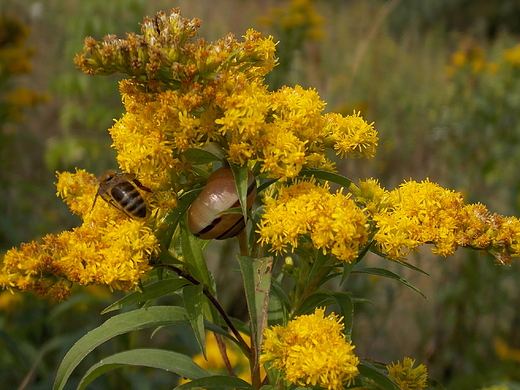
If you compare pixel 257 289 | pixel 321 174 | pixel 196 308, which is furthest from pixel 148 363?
pixel 321 174

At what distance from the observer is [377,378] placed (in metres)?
1.72

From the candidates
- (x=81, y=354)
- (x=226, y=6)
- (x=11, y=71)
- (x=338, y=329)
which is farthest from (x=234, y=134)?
(x=226, y=6)

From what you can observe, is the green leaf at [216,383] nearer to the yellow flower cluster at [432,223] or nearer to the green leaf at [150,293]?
the green leaf at [150,293]

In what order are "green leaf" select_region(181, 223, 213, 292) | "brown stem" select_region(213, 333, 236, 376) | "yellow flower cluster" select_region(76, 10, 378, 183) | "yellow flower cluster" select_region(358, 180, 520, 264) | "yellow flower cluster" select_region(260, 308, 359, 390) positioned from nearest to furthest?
"yellow flower cluster" select_region(260, 308, 359, 390) → "yellow flower cluster" select_region(76, 10, 378, 183) → "yellow flower cluster" select_region(358, 180, 520, 264) → "green leaf" select_region(181, 223, 213, 292) → "brown stem" select_region(213, 333, 236, 376)

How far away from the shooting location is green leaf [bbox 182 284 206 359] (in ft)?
5.26

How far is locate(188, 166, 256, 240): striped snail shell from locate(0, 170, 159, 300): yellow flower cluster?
16cm

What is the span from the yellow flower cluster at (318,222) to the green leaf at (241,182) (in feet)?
0.53

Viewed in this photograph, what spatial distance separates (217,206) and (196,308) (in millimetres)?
350

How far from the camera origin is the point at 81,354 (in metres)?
1.66

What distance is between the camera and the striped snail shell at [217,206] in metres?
1.64

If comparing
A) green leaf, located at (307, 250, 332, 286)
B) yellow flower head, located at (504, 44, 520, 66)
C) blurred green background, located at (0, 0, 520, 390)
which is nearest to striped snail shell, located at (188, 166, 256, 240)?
green leaf, located at (307, 250, 332, 286)

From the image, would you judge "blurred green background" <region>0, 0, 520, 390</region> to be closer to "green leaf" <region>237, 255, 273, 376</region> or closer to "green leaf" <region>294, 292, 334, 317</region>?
"green leaf" <region>294, 292, 334, 317</region>

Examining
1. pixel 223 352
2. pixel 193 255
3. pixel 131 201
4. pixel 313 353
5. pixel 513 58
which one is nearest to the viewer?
pixel 313 353

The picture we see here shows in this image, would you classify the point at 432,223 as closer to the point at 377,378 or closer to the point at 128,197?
the point at 377,378
